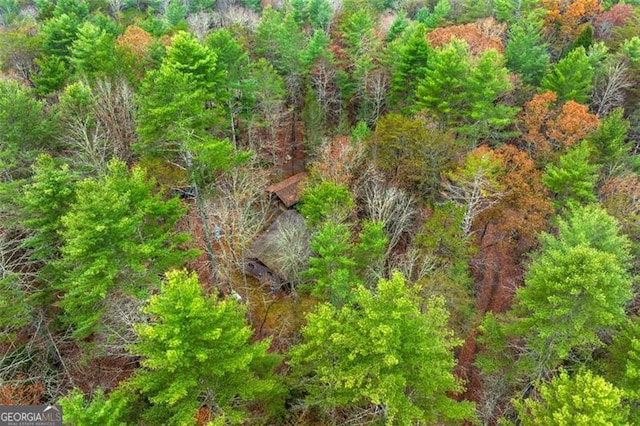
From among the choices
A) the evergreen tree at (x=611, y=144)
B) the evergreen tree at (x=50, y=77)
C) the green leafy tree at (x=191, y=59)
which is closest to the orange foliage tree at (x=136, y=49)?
the evergreen tree at (x=50, y=77)

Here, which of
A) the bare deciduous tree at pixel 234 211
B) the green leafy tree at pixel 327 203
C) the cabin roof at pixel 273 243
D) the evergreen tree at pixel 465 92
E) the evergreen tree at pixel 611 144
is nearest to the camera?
the bare deciduous tree at pixel 234 211

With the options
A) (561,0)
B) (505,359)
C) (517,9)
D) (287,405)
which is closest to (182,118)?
(287,405)

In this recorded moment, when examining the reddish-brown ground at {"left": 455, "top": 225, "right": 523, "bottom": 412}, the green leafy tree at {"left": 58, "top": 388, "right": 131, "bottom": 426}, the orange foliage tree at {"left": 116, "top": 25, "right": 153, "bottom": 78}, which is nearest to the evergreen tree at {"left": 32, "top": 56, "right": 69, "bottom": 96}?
the orange foliage tree at {"left": 116, "top": 25, "right": 153, "bottom": 78}

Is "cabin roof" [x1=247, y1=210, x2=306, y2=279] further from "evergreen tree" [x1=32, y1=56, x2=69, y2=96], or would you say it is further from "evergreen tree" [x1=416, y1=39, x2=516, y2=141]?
"evergreen tree" [x1=32, y1=56, x2=69, y2=96]

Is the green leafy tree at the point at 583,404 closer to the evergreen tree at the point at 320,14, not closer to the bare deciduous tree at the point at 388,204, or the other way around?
the bare deciduous tree at the point at 388,204

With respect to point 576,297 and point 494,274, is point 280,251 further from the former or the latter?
point 576,297

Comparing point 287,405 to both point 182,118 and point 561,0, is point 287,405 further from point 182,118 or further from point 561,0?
point 561,0
